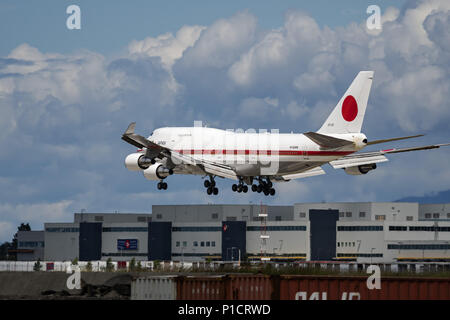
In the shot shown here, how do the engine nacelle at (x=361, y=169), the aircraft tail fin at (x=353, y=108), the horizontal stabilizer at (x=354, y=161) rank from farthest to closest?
1. the engine nacelle at (x=361, y=169)
2. the horizontal stabilizer at (x=354, y=161)
3. the aircraft tail fin at (x=353, y=108)

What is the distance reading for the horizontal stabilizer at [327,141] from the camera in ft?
269

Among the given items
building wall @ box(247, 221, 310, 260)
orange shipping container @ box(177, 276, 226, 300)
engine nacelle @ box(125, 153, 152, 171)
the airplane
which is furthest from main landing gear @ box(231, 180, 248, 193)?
building wall @ box(247, 221, 310, 260)

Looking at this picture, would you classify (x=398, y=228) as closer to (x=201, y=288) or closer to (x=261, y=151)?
(x=261, y=151)

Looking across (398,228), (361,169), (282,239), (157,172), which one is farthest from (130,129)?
(398,228)

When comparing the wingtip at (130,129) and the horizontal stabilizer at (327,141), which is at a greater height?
the wingtip at (130,129)

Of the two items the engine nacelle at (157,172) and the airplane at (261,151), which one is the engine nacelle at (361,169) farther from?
the engine nacelle at (157,172)

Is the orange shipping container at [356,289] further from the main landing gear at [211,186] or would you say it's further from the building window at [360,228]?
the building window at [360,228]

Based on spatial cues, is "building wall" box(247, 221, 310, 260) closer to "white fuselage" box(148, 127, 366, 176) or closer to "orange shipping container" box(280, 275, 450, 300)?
"white fuselage" box(148, 127, 366, 176)

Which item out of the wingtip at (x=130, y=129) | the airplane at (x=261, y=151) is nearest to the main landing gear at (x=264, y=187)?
the airplane at (x=261, y=151)

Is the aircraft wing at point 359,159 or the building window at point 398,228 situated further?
the building window at point 398,228

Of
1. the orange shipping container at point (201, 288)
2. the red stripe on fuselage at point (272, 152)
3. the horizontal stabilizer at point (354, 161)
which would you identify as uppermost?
the red stripe on fuselage at point (272, 152)

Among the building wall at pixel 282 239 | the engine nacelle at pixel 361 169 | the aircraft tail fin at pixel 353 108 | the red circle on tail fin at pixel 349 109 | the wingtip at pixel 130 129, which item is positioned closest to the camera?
the wingtip at pixel 130 129

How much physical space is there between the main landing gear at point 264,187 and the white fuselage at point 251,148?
3403 mm
